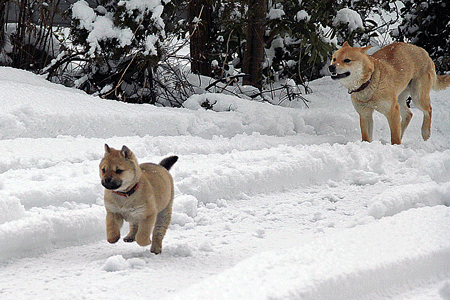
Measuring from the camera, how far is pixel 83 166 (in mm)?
4453

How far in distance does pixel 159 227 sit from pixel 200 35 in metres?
→ 6.40

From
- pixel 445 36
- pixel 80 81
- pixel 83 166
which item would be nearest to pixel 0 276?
pixel 83 166

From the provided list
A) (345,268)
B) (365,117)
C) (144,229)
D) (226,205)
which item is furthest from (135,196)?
(365,117)

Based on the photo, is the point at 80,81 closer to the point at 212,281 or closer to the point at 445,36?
the point at 212,281

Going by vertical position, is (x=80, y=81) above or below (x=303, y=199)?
above

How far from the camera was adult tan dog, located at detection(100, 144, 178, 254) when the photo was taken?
232 cm

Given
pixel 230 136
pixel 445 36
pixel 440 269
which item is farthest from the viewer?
pixel 445 36

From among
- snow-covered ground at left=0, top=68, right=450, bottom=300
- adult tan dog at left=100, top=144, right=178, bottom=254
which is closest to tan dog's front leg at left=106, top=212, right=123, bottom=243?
adult tan dog at left=100, top=144, right=178, bottom=254

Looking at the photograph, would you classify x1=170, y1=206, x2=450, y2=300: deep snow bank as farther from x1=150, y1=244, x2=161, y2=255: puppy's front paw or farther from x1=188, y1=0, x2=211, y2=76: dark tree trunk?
x1=188, y1=0, x2=211, y2=76: dark tree trunk

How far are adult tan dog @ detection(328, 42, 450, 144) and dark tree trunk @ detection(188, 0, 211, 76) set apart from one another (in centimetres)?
303

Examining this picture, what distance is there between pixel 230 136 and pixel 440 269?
3997 mm

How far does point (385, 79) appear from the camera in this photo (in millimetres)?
6430

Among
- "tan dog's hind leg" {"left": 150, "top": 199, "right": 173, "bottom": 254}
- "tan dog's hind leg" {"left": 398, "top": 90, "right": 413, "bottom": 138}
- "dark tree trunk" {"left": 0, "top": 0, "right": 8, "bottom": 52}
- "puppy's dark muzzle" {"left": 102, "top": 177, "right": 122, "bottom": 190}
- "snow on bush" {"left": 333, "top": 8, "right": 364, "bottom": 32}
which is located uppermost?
"snow on bush" {"left": 333, "top": 8, "right": 364, "bottom": 32}

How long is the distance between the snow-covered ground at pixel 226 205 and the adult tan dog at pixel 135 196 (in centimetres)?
23
